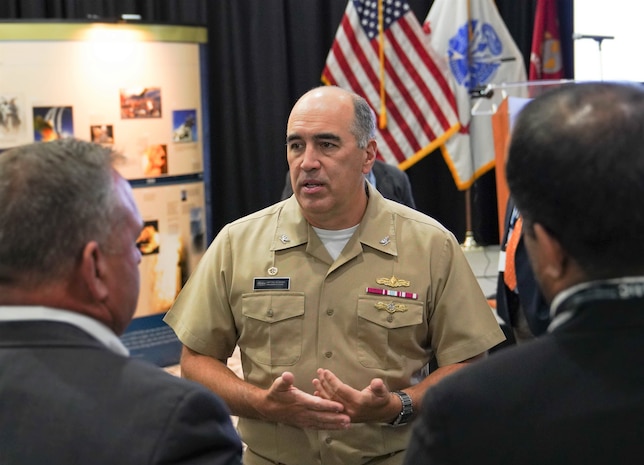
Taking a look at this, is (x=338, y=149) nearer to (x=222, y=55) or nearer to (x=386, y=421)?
(x=386, y=421)

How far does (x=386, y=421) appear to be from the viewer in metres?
2.40

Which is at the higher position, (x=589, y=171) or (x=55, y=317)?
(x=589, y=171)

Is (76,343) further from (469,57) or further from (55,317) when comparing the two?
(469,57)

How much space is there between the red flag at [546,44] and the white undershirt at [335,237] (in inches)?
192

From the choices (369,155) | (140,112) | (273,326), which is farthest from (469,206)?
(273,326)

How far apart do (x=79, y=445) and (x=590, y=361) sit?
2.28 feet

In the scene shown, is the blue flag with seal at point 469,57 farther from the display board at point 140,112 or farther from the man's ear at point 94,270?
the man's ear at point 94,270

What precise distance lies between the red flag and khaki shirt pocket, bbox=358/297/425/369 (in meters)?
5.01

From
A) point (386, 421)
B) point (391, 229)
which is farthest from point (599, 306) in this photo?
point (391, 229)

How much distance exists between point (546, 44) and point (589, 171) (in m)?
6.34

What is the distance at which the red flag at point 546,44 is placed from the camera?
714cm

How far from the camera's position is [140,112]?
5324 mm

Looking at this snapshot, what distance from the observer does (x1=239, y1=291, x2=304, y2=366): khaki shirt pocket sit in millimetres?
Answer: 2549

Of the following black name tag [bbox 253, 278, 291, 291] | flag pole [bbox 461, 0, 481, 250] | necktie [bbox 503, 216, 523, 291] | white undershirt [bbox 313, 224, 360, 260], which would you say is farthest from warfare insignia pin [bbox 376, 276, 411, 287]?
flag pole [bbox 461, 0, 481, 250]
